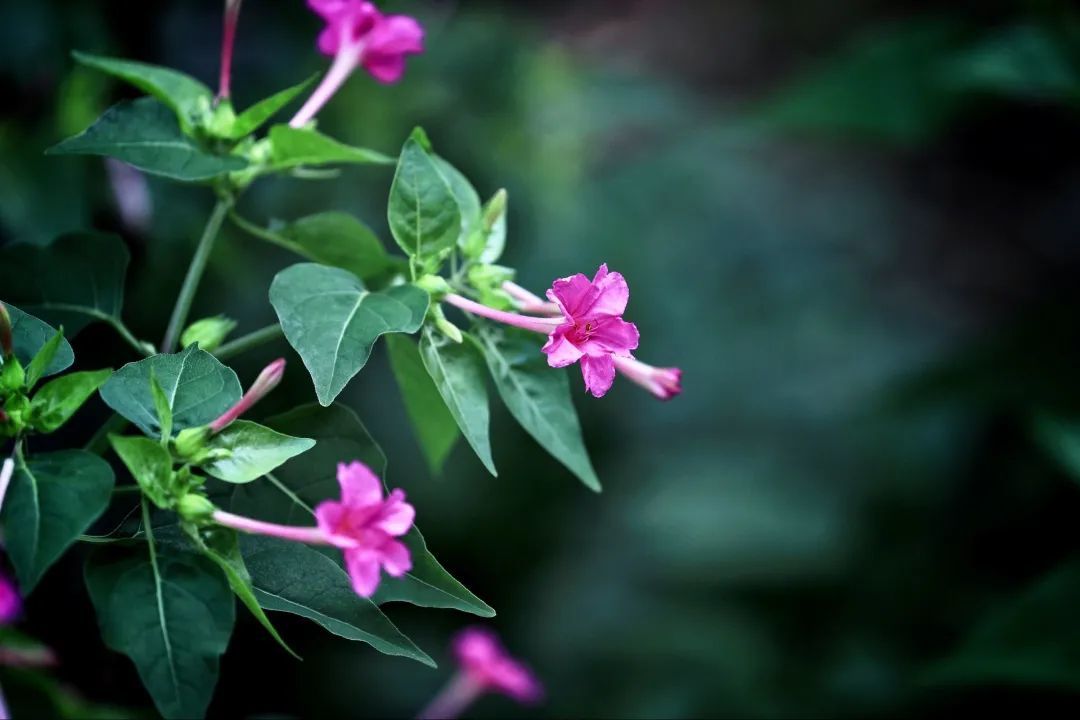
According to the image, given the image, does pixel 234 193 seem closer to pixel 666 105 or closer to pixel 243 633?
pixel 243 633

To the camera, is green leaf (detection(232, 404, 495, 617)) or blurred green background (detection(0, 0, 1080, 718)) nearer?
green leaf (detection(232, 404, 495, 617))

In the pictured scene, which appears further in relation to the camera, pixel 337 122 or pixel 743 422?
pixel 743 422

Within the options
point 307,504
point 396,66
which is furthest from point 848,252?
point 307,504

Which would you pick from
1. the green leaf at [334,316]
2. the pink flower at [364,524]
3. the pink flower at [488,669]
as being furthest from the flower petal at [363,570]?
the pink flower at [488,669]

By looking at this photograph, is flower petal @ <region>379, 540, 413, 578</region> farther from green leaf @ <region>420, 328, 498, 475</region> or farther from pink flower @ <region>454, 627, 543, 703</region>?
pink flower @ <region>454, 627, 543, 703</region>

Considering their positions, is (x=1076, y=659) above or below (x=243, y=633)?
above

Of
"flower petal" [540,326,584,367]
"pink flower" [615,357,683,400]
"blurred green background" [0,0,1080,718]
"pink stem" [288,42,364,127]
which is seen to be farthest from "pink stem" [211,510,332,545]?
"blurred green background" [0,0,1080,718]

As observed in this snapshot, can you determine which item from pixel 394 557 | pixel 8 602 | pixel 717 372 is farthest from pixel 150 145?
pixel 717 372
